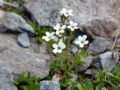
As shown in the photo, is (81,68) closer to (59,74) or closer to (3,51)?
(59,74)

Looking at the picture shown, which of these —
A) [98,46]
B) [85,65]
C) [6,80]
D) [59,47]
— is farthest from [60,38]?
[6,80]

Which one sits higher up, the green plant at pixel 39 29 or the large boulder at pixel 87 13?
the large boulder at pixel 87 13

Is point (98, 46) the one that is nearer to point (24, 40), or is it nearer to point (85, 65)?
point (85, 65)

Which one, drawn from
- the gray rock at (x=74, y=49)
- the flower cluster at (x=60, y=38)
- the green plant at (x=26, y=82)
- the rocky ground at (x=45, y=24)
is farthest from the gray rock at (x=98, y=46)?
the green plant at (x=26, y=82)

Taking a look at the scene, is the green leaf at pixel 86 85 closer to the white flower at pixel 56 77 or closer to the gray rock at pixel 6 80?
the white flower at pixel 56 77

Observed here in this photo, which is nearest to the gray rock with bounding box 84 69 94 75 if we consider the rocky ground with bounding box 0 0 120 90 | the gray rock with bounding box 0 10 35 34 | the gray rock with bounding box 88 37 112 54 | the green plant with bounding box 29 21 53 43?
the rocky ground with bounding box 0 0 120 90

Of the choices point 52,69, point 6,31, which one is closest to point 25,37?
point 6,31
